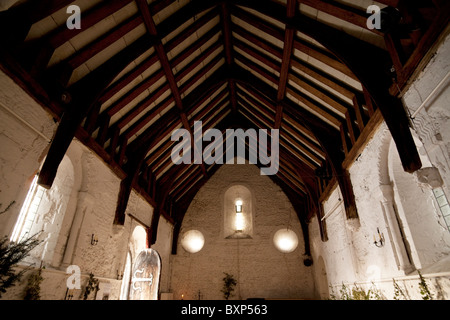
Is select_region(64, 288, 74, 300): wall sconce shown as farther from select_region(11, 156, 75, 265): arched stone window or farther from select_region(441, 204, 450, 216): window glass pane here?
select_region(441, 204, 450, 216): window glass pane

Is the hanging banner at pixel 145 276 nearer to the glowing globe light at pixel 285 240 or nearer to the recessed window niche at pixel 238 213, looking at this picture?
the recessed window niche at pixel 238 213

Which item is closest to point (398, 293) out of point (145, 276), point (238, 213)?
point (145, 276)

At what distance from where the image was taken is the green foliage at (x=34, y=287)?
378 cm

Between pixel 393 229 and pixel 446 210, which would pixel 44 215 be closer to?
pixel 393 229

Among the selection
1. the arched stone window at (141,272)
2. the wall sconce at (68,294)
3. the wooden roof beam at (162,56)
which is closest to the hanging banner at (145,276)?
the arched stone window at (141,272)

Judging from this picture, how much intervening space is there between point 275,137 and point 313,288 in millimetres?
5593

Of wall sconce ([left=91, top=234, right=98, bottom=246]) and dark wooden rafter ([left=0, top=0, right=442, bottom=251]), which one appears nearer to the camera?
dark wooden rafter ([left=0, top=0, right=442, bottom=251])

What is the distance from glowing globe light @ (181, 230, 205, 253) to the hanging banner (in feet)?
8.19

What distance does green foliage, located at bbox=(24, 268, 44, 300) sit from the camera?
3.78 m

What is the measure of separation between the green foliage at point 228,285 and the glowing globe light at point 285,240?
208cm

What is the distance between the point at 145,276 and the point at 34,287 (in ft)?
13.4

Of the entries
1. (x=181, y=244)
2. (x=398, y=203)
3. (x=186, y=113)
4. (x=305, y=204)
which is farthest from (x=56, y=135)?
(x=305, y=204)

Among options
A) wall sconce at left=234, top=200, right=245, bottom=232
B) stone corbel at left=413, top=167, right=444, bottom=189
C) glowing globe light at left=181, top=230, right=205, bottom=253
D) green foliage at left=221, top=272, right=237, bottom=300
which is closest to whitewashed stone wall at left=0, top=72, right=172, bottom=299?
glowing globe light at left=181, top=230, right=205, bottom=253

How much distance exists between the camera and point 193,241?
1057cm
